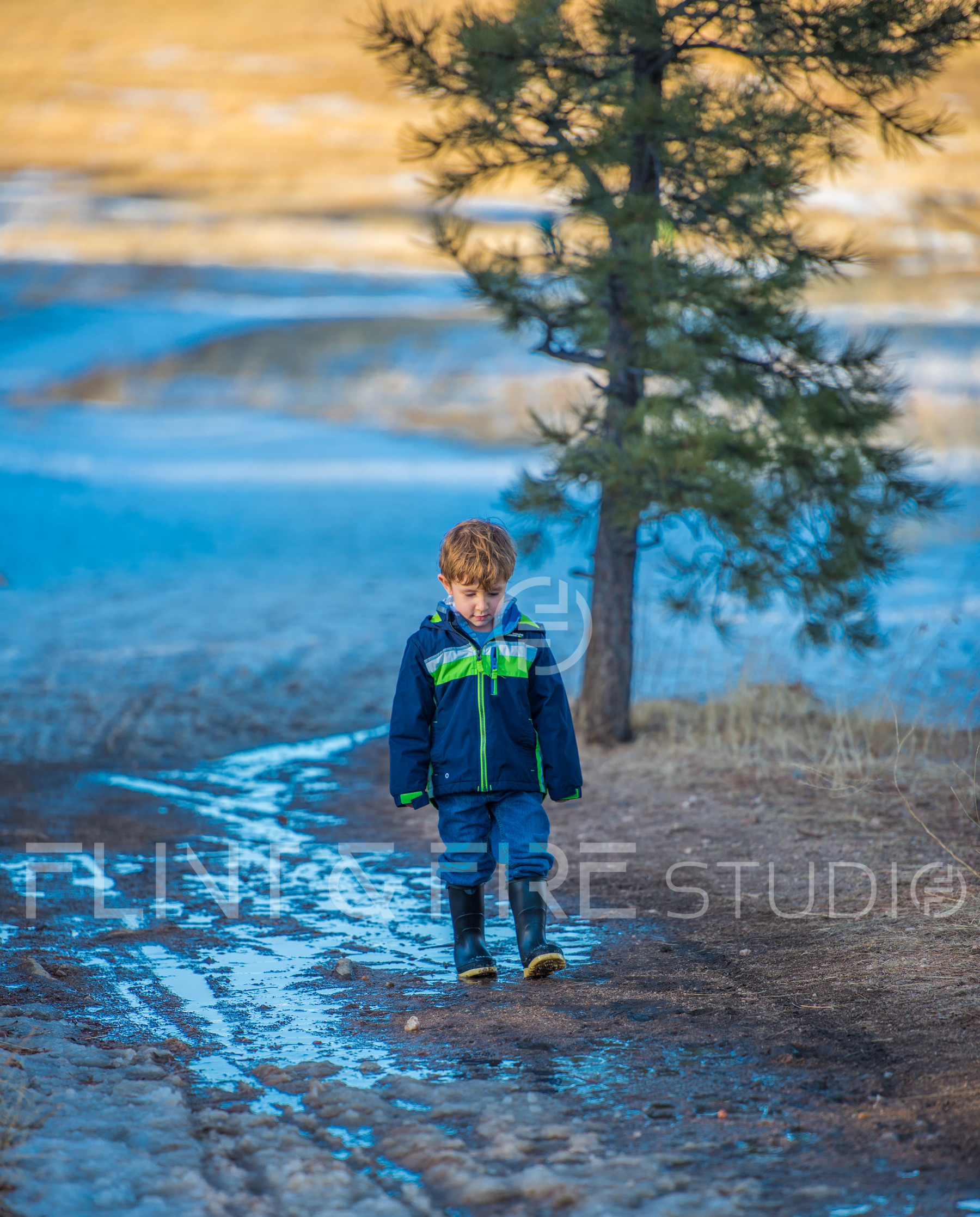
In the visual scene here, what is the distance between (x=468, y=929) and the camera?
428cm

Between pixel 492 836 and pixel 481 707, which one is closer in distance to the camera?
pixel 481 707

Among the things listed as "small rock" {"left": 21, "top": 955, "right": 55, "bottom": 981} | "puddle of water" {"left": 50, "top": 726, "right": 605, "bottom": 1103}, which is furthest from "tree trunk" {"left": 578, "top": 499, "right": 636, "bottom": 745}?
"small rock" {"left": 21, "top": 955, "right": 55, "bottom": 981}

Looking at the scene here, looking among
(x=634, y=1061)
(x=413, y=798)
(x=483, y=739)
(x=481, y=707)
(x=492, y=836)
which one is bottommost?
(x=634, y=1061)

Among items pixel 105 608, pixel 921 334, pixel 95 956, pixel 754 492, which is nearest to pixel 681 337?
pixel 754 492

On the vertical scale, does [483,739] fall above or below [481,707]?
below

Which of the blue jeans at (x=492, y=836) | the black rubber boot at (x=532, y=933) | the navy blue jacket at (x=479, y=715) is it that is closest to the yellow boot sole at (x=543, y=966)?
the black rubber boot at (x=532, y=933)

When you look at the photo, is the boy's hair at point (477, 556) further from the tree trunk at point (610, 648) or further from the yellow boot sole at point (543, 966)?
the tree trunk at point (610, 648)

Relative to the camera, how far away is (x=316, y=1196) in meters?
2.77

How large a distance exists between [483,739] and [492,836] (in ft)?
1.25

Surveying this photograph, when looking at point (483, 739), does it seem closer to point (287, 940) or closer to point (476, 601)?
point (476, 601)

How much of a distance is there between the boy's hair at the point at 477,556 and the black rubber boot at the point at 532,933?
1.03 metres

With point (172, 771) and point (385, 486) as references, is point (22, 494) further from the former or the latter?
point (172, 771)

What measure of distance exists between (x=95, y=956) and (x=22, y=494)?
46.6 ft

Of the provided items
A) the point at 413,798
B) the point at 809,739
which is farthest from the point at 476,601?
the point at 809,739
